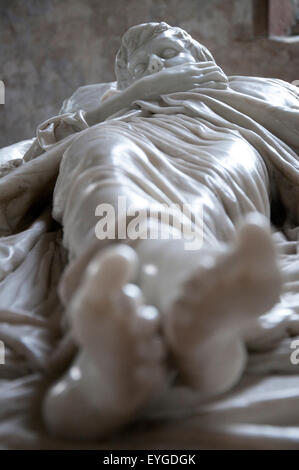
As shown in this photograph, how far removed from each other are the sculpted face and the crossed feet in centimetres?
175

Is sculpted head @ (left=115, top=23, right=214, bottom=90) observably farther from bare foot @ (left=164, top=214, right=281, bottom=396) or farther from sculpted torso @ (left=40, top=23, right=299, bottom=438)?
bare foot @ (left=164, top=214, right=281, bottom=396)

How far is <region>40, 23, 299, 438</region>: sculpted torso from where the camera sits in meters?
0.77

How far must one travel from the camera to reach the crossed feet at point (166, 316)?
77 centimetres

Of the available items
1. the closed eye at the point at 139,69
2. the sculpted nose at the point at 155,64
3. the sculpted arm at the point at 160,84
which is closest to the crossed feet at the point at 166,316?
the sculpted arm at the point at 160,84

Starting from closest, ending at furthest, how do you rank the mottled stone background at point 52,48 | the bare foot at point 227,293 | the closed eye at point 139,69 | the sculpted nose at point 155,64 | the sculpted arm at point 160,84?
1. the bare foot at point 227,293
2. the sculpted arm at point 160,84
3. the sculpted nose at point 155,64
4. the closed eye at point 139,69
5. the mottled stone background at point 52,48

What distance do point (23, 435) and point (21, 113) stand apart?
4.14m

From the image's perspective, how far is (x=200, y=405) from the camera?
3.21ft

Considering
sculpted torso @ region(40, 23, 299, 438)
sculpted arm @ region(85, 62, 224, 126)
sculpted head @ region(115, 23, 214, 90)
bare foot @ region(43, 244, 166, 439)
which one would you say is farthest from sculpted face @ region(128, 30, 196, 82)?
bare foot @ region(43, 244, 166, 439)

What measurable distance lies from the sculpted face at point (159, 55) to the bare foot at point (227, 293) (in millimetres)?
1744

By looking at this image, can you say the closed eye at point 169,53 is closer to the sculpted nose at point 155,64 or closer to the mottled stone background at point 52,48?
the sculpted nose at point 155,64

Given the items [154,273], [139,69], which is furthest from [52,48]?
[154,273]

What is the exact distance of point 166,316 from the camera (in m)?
0.80

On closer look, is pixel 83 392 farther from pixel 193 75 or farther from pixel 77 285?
pixel 193 75
